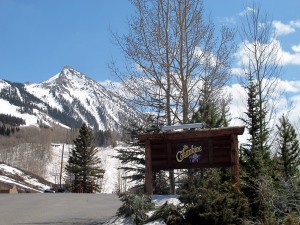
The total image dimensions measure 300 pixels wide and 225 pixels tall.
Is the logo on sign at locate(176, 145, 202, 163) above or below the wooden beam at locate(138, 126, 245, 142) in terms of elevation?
below

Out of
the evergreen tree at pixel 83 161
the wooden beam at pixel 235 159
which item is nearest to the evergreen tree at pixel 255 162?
the wooden beam at pixel 235 159

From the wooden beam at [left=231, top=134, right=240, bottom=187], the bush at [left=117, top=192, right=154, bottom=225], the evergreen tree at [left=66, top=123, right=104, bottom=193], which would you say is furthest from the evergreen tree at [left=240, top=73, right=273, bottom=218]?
the evergreen tree at [left=66, top=123, right=104, bottom=193]

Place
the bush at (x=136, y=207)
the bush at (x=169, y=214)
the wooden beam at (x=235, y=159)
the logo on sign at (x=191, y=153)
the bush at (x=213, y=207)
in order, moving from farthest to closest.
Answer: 1. the logo on sign at (x=191, y=153)
2. the wooden beam at (x=235, y=159)
3. the bush at (x=136, y=207)
4. the bush at (x=169, y=214)
5. the bush at (x=213, y=207)

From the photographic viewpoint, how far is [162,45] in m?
16.6

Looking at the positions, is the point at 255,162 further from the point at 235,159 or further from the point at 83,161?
the point at 83,161

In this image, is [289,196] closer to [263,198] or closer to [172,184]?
[263,198]

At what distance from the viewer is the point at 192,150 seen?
39.2 feet

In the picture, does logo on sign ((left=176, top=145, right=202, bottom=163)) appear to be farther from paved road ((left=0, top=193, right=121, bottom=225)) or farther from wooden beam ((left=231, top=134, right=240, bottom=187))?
paved road ((left=0, top=193, right=121, bottom=225))

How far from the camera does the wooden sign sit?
11.8 metres

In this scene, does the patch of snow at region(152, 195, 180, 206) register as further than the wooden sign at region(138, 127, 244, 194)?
No

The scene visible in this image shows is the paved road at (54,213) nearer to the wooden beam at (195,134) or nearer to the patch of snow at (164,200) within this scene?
the patch of snow at (164,200)

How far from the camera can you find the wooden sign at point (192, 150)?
38.7 feet

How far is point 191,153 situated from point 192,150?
8 cm

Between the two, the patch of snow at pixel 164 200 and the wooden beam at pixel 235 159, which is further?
the wooden beam at pixel 235 159
